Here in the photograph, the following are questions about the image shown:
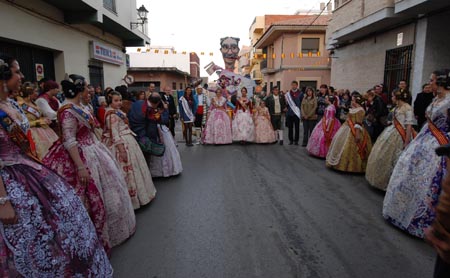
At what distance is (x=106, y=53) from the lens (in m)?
12.9

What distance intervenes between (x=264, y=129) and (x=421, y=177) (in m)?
6.76

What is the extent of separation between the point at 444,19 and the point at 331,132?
15.7 ft

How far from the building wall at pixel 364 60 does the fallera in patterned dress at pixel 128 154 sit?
359 inches

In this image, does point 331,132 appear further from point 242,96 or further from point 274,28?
point 274,28

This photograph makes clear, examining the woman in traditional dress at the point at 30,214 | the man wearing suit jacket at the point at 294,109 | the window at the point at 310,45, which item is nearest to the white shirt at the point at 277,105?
the man wearing suit jacket at the point at 294,109

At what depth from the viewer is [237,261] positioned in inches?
128

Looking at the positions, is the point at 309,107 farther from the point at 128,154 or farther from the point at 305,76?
the point at 305,76

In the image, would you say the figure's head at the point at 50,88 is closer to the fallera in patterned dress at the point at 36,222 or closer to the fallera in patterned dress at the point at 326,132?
the fallera in patterned dress at the point at 36,222

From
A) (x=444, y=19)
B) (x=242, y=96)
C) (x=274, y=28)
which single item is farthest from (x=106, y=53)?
(x=274, y=28)

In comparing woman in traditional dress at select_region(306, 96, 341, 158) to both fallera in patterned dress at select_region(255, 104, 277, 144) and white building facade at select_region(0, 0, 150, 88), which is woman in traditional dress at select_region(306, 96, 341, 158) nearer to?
fallera in patterned dress at select_region(255, 104, 277, 144)

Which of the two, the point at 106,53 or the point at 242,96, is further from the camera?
the point at 106,53

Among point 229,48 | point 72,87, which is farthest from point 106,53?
point 72,87

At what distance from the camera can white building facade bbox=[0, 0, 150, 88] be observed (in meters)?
7.49

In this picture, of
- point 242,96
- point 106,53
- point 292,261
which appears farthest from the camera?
point 106,53
